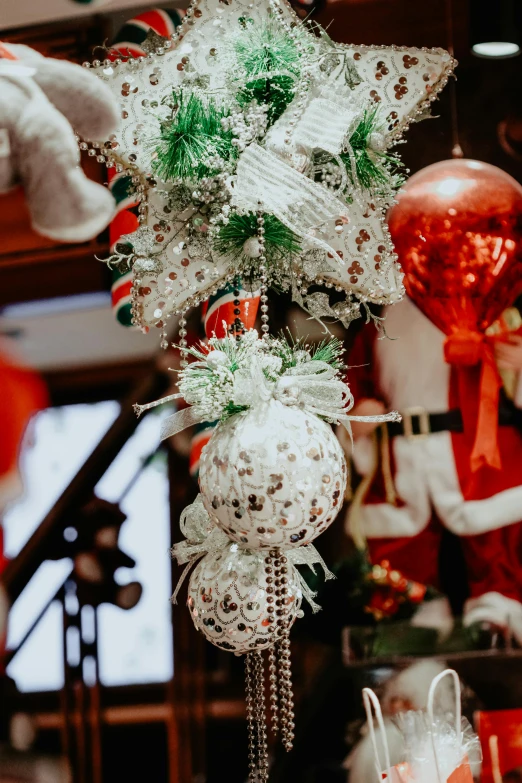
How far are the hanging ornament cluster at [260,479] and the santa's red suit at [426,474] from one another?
0.50 metres

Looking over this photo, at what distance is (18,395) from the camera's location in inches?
70.2

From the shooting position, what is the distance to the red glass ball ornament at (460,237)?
167cm

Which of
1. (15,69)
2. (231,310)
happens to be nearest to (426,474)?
(231,310)

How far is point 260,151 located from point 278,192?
2.5 inches

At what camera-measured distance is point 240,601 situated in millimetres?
1305

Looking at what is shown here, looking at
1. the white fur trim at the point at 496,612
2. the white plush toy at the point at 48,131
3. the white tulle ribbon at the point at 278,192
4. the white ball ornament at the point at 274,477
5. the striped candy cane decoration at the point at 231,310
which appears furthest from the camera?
the white fur trim at the point at 496,612

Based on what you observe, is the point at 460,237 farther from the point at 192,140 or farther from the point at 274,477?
the point at 274,477

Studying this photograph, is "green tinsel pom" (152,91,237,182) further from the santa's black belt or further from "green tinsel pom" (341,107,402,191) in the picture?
the santa's black belt

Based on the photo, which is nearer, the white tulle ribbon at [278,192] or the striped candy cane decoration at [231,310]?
the white tulle ribbon at [278,192]

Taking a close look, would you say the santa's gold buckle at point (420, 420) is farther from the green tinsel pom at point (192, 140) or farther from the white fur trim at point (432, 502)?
the green tinsel pom at point (192, 140)

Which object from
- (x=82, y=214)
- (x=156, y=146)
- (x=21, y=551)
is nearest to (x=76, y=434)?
(x=21, y=551)

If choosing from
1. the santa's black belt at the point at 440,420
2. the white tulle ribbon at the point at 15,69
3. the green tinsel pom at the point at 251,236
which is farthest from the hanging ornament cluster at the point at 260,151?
the santa's black belt at the point at 440,420

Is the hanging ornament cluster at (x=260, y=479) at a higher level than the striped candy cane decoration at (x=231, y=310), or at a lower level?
lower

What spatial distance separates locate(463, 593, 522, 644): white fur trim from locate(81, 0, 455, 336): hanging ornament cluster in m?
0.68
